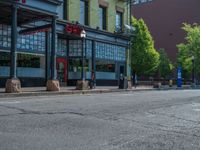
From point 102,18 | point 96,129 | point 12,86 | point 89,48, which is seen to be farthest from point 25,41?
point 96,129

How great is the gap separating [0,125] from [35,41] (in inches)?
741

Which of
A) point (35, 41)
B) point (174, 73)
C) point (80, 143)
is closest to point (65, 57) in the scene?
point (35, 41)

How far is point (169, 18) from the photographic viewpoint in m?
80.2

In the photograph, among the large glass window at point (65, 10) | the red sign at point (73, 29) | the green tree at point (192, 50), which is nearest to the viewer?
the red sign at point (73, 29)

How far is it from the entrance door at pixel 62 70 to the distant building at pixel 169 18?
49.7 meters

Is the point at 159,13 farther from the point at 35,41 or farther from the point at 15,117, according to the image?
the point at 15,117

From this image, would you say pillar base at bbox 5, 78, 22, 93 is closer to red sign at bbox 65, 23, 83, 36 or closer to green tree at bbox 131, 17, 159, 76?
red sign at bbox 65, 23, 83, 36

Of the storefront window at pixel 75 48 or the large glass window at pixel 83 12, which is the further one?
the storefront window at pixel 75 48

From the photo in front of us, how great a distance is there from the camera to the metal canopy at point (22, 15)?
22222 millimetres

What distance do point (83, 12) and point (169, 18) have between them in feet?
167

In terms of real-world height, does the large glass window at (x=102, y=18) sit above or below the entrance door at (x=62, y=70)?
above

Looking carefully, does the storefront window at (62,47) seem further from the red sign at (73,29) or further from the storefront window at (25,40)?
the storefront window at (25,40)

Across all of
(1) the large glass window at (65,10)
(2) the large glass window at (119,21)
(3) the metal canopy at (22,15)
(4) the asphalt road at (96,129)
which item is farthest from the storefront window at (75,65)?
(4) the asphalt road at (96,129)

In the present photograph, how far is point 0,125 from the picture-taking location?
9.06m
